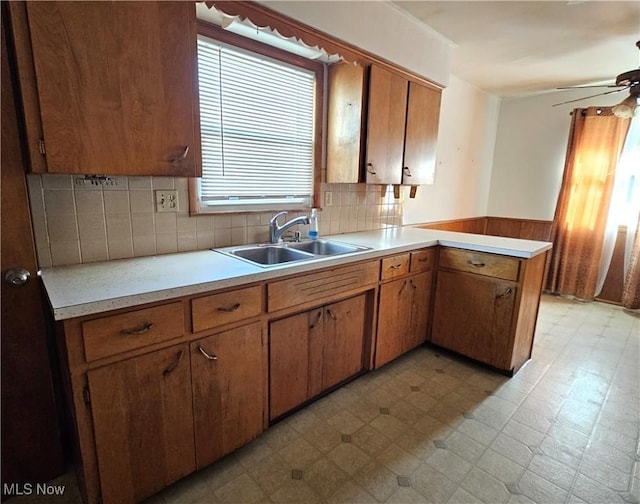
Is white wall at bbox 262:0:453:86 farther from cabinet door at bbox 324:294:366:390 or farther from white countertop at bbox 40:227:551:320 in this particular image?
cabinet door at bbox 324:294:366:390

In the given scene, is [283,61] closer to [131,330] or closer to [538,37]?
[131,330]

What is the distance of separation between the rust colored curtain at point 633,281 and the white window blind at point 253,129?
3.74 meters

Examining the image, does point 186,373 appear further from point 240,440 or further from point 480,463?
point 480,463

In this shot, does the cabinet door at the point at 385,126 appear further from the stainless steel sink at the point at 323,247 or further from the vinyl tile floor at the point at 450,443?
the vinyl tile floor at the point at 450,443

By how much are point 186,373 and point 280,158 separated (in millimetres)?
1491

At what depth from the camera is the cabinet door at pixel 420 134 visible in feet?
8.47

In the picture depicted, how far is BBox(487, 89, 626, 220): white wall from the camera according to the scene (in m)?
4.07

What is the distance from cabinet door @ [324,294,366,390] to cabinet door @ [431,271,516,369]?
779mm

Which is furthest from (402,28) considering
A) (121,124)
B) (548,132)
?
(548,132)

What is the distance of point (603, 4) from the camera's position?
2.07 metres

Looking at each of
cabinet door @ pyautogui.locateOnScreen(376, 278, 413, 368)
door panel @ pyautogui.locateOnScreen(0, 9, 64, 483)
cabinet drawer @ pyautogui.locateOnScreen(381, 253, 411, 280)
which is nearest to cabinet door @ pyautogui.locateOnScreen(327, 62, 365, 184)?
cabinet drawer @ pyautogui.locateOnScreen(381, 253, 411, 280)

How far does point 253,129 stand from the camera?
2.09m

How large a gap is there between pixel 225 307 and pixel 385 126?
174 centimetres

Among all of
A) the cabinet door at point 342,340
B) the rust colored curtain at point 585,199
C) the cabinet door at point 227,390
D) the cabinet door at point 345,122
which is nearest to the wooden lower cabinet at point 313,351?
the cabinet door at point 342,340
